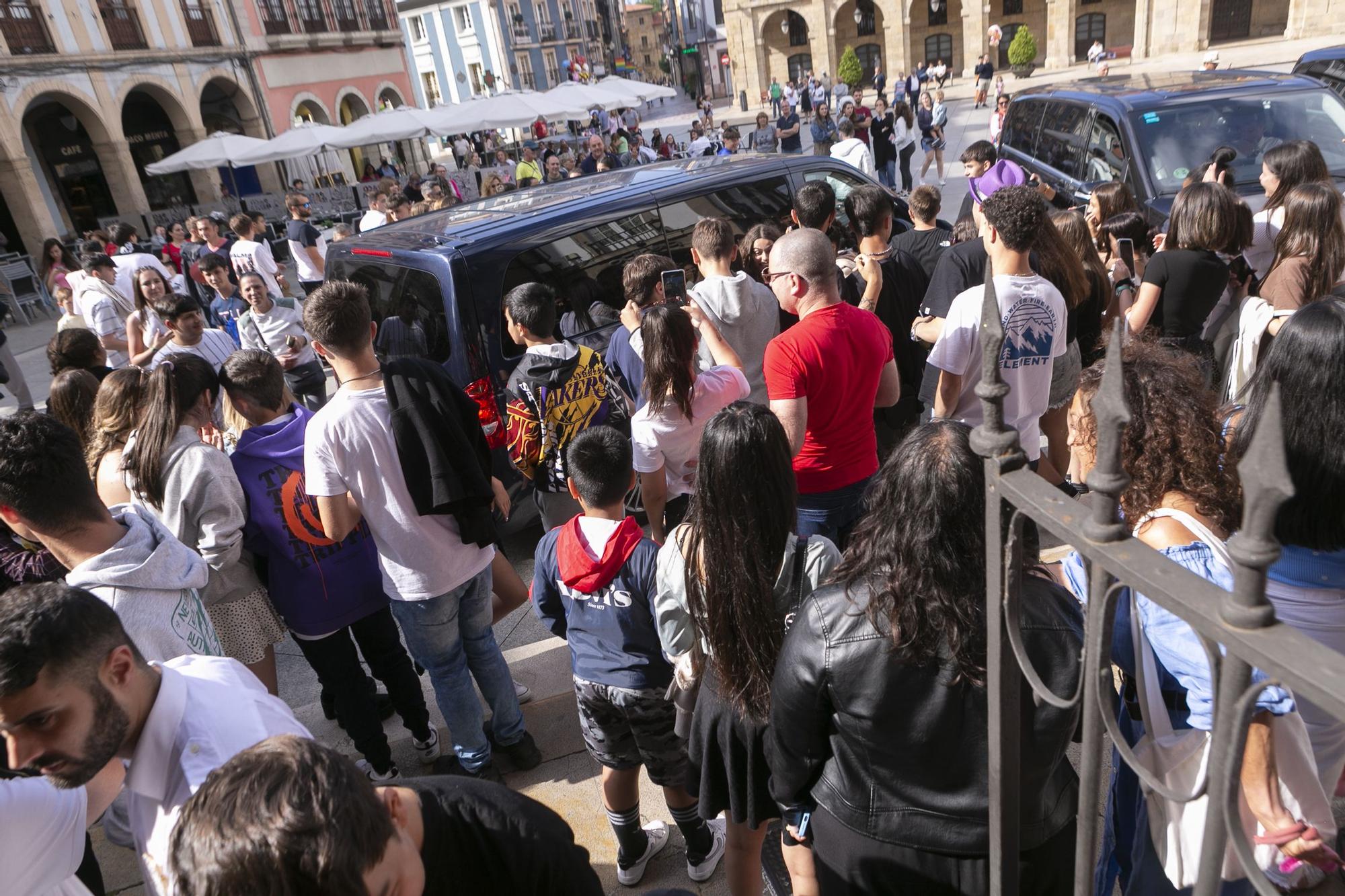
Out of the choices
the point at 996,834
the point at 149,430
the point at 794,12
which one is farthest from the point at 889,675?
the point at 794,12

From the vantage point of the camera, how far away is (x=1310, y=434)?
5.65 ft

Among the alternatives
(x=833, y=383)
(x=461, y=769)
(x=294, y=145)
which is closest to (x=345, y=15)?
(x=294, y=145)

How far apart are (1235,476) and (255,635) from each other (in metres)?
3.13

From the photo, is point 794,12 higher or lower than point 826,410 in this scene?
higher

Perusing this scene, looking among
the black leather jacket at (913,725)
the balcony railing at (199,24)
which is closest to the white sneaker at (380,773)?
the black leather jacket at (913,725)

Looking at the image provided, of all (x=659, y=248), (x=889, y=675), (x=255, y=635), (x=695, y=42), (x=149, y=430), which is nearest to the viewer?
(x=889, y=675)

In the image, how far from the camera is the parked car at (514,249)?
4.29m

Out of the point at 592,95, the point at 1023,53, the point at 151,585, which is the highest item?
the point at 592,95

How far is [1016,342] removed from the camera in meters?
3.36

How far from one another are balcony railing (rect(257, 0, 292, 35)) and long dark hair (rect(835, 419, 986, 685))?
3053 cm

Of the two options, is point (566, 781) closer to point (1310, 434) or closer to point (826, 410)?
point (826, 410)

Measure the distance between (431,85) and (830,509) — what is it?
2488 inches

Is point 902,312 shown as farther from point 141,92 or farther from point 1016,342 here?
point 141,92

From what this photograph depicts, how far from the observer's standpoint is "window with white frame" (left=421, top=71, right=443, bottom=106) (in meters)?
57.9
